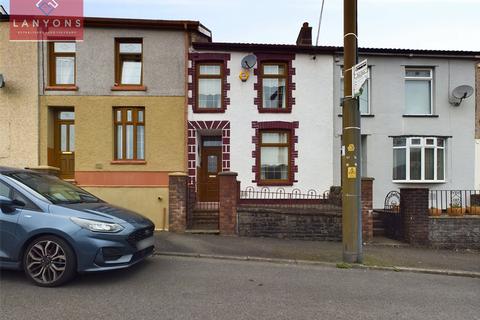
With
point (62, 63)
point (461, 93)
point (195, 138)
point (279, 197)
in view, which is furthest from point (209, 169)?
point (461, 93)

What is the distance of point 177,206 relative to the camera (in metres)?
9.04

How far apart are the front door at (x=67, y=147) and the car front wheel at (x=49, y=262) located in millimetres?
7454

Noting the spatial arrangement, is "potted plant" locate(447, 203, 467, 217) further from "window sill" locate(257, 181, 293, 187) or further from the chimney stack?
the chimney stack

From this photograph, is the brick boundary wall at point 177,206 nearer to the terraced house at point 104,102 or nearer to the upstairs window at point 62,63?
the terraced house at point 104,102

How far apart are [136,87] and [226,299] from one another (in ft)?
28.7

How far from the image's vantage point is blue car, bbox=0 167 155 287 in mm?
4672

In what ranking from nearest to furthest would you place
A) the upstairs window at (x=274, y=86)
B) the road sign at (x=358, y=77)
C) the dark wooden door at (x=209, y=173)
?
the road sign at (x=358, y=77), the upstairs window at (x=274, y=86), the dark wooden door at (x=209, y=173)

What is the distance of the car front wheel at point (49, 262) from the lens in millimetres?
4668

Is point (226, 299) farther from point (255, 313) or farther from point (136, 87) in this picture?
point (136, 87)

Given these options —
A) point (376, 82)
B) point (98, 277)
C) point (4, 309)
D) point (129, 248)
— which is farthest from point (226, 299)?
point (376, 82)

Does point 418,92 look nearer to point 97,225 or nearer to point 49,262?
point 97,225

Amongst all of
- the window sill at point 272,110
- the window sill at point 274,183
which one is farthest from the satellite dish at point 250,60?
the window sill at point 274,183

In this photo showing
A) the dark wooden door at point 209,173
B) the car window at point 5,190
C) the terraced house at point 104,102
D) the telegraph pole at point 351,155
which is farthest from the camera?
the dark wooden door at point 209,173

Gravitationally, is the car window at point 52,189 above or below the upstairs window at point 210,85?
below
